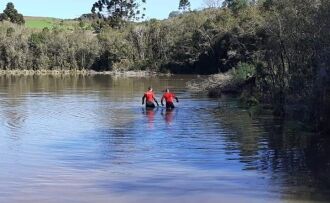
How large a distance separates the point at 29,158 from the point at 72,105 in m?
18.5

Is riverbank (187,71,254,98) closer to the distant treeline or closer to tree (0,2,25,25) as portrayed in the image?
the distant treeline

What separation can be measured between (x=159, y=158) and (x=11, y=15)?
372 ft

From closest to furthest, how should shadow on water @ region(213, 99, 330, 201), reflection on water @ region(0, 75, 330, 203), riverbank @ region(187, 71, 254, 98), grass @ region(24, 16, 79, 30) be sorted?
reflection on water @ region(0, 75, 330, 203) < shadow on water @ region(213, 99, 330, 201) < riverbank @ region(187, 71, 254, 98) < grass @ region(24, 16, 79, 30)

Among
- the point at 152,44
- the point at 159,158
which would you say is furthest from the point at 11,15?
the point at 159,158

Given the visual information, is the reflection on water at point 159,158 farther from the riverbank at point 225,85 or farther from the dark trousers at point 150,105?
the riverbank at point 225,85

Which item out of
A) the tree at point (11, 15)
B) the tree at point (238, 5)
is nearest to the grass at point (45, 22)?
the tree at point (11, 15)

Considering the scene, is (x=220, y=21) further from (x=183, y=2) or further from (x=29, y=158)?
(x=29, y=158)

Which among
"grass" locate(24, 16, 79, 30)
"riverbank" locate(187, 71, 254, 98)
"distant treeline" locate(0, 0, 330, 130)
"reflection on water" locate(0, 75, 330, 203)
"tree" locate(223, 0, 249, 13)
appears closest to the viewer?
"reflection on water" locate(0, 75, 330, 203)

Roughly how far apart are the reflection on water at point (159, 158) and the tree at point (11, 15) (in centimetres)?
9730

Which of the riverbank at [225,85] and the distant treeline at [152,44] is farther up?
the distant treeline at [152,44]

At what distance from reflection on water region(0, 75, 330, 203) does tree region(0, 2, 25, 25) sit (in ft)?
319

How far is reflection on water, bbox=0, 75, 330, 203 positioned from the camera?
42.3 feet

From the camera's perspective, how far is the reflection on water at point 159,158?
12883 millimetres

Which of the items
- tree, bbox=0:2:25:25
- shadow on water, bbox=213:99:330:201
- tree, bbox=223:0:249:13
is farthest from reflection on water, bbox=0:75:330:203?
tree, bbox=0:2:25:25
